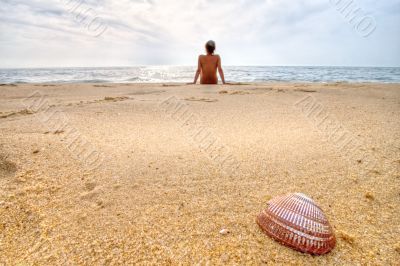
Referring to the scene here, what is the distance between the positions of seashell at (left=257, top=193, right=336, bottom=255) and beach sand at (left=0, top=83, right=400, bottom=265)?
38 mm

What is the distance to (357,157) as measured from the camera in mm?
1922

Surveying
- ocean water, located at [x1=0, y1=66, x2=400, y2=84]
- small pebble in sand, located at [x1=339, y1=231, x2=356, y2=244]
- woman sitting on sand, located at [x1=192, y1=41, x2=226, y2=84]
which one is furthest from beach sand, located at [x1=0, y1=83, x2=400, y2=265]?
ocean water, located at [x1=0, y1=66, x2=400, y2=84]

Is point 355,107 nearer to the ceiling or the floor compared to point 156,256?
nearer to the ceiling

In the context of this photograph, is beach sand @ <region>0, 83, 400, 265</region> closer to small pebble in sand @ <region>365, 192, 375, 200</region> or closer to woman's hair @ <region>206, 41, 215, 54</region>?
small pebble in sand @ <region>365, 192, 375, 200</region>

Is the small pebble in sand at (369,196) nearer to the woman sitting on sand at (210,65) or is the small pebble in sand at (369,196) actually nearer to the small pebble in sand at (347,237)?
the small pebble in sand at (347,237)

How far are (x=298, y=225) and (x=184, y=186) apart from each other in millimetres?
674

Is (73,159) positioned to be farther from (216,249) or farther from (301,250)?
(301,250)

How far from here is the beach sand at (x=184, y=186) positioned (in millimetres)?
1036

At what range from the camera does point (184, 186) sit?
59.8 inches

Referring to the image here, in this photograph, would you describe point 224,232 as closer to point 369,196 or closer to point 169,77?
point 369,196

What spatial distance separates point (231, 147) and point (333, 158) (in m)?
0.77

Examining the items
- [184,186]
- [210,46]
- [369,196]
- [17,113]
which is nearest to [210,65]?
[210,46]

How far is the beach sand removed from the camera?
1.04 m

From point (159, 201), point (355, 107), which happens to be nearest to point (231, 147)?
point (159, 201)
